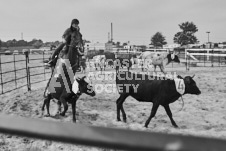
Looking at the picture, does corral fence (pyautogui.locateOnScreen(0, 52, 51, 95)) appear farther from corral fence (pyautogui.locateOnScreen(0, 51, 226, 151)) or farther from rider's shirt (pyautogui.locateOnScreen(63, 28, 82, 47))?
corral fence (pyautogui.locateOnScreen(0, 51, 226, 151))

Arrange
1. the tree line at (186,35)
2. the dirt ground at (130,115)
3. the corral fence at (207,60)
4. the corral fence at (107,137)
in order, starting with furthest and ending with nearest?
the tree line at (186,35) → the corral fence at (207,60) → the dirt ground at (130,115) → the corral fence at (107,137)

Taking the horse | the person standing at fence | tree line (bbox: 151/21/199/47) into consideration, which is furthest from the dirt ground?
tree line (bbox: 151/21/199/47)

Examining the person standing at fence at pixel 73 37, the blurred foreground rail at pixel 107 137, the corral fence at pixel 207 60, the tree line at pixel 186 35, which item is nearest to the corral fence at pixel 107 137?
the blurred foreground rail at pixel 107 137

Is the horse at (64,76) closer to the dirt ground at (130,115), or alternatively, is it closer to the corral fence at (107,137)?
the dirt ground at (130,115)

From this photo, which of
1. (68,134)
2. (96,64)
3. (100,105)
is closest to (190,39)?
(96,64)

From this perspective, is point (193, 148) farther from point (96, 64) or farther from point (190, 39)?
point (190, 39)

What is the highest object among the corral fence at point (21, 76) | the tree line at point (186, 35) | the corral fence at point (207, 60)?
the tree line at point (186, 35)

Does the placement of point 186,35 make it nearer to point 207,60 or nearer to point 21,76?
point 207,60

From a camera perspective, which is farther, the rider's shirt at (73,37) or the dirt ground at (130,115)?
the rider's shirt at (73,37)

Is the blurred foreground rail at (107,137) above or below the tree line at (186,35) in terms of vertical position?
below

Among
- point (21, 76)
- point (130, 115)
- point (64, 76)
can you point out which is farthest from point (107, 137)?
point (21, 76)

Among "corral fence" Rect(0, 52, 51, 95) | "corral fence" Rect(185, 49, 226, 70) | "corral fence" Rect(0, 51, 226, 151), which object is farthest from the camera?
"corral fence" Rect(185, 49, 226, 70)

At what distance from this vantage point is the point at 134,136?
23.8 inches

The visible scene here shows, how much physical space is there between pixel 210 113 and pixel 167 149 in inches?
222
